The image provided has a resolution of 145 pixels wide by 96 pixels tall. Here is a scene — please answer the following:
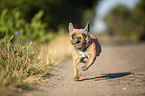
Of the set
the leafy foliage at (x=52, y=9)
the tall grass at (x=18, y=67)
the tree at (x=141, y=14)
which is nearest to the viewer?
the tall grass at (x=18, y=67)

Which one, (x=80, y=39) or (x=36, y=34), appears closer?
(x=80, y=39)

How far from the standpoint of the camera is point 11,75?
16.4 ft

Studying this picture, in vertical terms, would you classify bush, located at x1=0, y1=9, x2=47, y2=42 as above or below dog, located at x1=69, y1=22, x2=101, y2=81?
above

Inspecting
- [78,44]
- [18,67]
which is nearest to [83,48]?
[78,44]

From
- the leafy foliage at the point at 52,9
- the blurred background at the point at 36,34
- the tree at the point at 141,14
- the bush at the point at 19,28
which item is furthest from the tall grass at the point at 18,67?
the tree at the point at 141,14

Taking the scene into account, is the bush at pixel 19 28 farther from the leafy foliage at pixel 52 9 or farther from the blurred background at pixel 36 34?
the leafy foliage at pixel 52 9

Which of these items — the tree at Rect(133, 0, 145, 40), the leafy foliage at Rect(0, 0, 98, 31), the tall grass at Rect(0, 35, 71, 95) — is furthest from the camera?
the tree at Rect(133, 0, 145, 40)

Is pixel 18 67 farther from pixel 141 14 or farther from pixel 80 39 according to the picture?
pixel 141 14

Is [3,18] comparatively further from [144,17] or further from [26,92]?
[144,17]

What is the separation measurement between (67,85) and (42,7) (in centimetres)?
1131

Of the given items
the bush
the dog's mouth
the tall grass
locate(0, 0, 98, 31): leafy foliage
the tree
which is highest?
the tree

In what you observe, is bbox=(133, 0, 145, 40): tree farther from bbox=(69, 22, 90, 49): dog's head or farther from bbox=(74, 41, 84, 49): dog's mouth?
bbox=(74, 41, 84, 49): dog's mouth

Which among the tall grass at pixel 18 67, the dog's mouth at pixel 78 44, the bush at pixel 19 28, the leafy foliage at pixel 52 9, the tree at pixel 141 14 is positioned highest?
the tree at pixel 141 14

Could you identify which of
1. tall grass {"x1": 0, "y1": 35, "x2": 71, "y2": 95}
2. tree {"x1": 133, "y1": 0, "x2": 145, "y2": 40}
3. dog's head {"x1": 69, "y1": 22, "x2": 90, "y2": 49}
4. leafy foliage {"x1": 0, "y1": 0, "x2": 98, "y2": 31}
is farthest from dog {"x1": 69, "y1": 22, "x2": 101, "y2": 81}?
tree {"x1": 133, "y1": 0, "x2": 145, "y2": 40}
